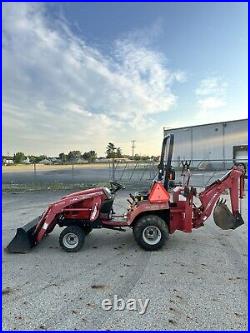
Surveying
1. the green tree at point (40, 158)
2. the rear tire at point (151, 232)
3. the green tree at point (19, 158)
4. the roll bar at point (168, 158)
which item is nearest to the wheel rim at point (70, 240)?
the rear tire at point (151, 232)

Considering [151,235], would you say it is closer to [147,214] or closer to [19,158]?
[147,214]

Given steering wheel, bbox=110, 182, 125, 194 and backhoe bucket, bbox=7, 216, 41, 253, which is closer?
backhoe bucket, bbox=7, 216, 41, 253

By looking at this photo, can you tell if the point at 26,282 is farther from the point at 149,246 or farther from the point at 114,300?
the point at 149,246

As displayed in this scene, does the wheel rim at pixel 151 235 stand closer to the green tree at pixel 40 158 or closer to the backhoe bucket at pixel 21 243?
the backhoe bucket at pixel 21 243

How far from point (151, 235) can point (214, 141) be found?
93.2 feet

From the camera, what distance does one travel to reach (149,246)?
5.00m

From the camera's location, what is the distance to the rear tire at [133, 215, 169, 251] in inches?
195

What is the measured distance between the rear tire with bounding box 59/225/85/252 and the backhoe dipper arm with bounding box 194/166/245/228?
222 centimetres

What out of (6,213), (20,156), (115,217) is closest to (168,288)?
(115,217)

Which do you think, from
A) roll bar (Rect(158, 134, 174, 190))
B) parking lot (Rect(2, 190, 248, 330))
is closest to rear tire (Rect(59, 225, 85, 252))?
parking lot (Rect(2, 190, 248, 330))

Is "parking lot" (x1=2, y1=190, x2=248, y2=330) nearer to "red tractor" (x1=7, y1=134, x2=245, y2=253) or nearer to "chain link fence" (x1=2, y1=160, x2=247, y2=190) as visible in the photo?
"red tractor" (x1=7, y1=134, x2=245, y2=253)

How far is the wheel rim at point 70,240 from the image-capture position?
511cm

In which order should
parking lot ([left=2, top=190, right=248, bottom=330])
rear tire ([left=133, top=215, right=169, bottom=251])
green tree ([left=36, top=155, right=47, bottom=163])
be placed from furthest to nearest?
1. green tree ([left=36, top=155, right=47, bottom=163])
2. rear tire ([left=133, top=215, right=169, bottom=251])
3. parking lot ([left=2, top=190, right=248, bottom=330])

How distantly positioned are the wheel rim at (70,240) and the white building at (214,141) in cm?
2540
